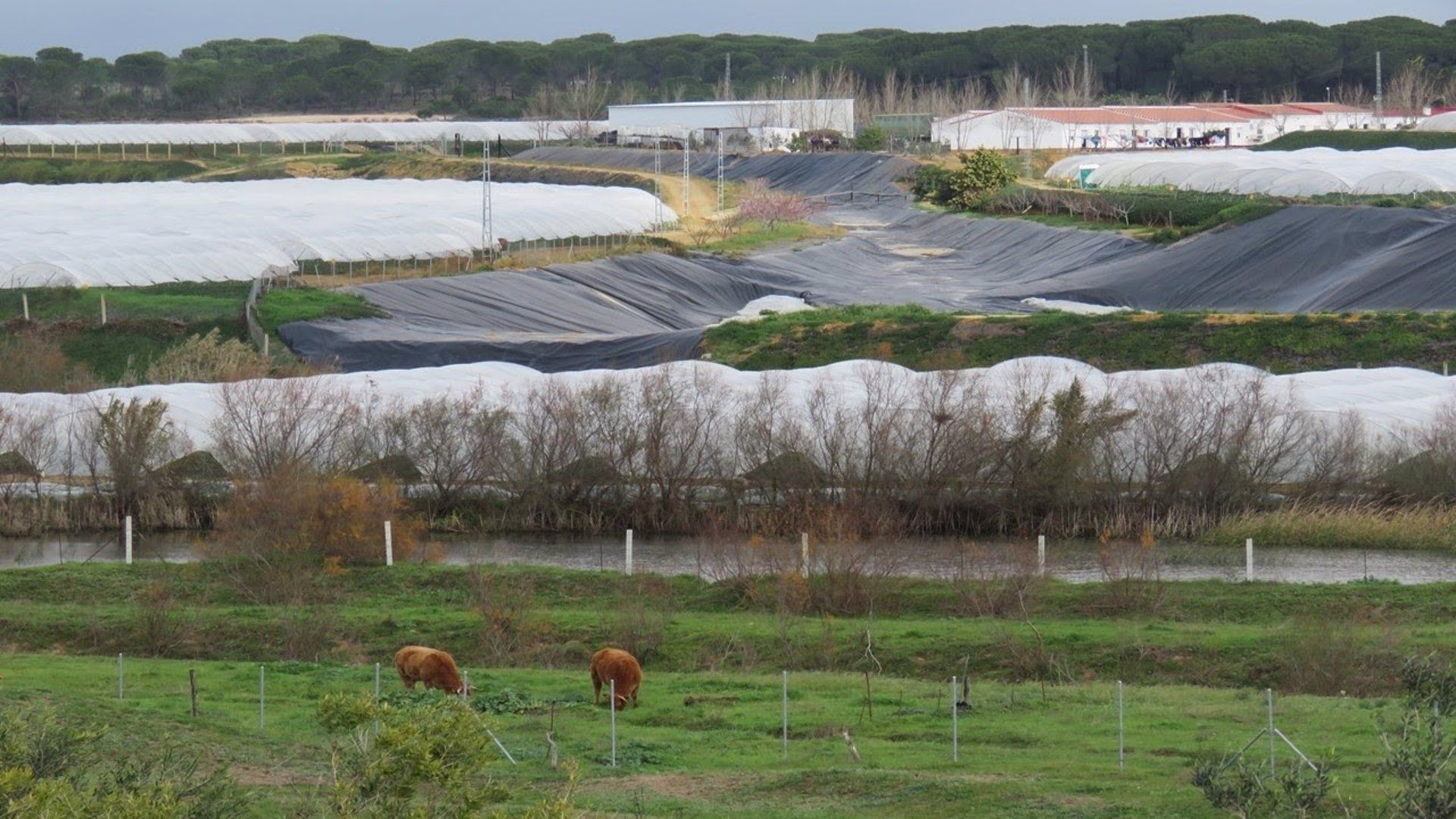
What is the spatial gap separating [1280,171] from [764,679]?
173ft

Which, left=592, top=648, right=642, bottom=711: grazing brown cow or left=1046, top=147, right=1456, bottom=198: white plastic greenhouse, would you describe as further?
left=1046, top=147, right=1456, bottom=198: white plastic greenhouse

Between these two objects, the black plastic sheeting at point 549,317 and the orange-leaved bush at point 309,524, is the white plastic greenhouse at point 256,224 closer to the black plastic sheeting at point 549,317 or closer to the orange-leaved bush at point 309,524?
the black plastic sheeting at point 549,317

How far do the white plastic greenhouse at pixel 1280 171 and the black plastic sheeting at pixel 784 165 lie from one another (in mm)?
9235

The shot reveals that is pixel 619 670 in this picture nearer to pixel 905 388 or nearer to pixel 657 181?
pixel 905 388

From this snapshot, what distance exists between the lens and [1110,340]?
42844 millimetres

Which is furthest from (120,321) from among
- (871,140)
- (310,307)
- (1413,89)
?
(1413,89)

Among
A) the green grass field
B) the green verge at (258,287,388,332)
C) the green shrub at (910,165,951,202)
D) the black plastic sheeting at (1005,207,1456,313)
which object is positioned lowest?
the green grass field

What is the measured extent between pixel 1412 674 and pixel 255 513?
19864 millimetres

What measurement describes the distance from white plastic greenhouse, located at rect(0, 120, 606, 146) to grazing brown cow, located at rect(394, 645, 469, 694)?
108 metres

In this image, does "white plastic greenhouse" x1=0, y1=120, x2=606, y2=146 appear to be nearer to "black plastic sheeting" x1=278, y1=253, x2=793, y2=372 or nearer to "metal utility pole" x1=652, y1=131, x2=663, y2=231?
"metal utility pole" x1=652, y1=131, x2=663, y2=231

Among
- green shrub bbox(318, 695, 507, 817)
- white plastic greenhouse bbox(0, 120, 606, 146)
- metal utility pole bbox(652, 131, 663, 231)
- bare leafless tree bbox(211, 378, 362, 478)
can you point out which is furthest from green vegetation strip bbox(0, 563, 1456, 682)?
white plastic greenhouse bbox(0, 120, 606, 146)

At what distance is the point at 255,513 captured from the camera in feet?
88.4

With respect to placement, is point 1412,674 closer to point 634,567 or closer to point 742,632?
point 742,632

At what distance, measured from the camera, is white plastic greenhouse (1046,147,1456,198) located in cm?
6372
